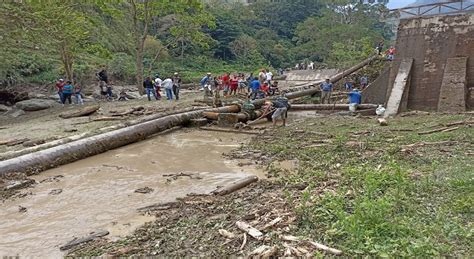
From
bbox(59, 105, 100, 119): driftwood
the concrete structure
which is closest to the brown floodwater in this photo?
bbox(59, 105, 100, 119): driftwood

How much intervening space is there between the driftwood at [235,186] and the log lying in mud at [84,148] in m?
4.73

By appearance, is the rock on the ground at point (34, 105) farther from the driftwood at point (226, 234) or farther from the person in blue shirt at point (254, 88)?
the driftwood at point (226, 234)

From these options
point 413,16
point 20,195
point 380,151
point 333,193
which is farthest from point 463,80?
point 20,195

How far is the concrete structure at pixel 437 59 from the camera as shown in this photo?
14797 mm

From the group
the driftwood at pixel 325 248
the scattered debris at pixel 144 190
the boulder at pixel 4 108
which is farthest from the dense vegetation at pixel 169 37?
the driftwood at pixel 325 248

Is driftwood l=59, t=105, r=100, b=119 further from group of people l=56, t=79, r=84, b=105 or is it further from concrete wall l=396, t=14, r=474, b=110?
concrete wall l=396, t=14, r=474, b=110

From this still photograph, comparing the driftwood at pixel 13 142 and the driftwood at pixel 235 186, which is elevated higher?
the driftwood at pixel 13 142

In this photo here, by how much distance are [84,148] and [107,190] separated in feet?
10.6

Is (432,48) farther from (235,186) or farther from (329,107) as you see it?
(235,186)

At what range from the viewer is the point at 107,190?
768 cm

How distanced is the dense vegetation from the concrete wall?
12.9m

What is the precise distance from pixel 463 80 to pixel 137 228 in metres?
13.7

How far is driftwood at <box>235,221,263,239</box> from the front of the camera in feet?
14.8

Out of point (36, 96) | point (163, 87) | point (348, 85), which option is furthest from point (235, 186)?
point (36, 96)
